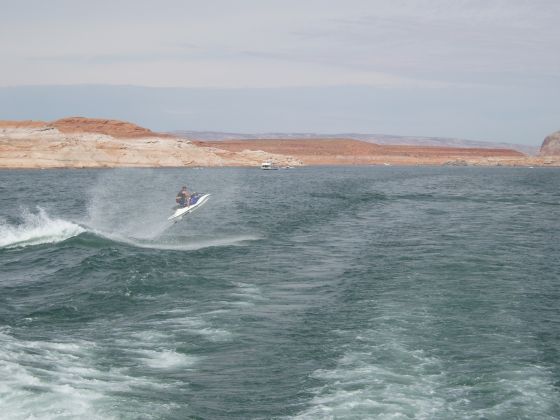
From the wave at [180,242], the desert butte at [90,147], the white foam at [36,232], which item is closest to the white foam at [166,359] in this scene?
the wave at [180,242]

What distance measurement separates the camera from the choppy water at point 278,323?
542 inches

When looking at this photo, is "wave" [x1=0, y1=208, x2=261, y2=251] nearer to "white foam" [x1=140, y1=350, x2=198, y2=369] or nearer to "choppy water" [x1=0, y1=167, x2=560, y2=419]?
"choppy water" [x1=0, y1=167, x2=560, y2=419]

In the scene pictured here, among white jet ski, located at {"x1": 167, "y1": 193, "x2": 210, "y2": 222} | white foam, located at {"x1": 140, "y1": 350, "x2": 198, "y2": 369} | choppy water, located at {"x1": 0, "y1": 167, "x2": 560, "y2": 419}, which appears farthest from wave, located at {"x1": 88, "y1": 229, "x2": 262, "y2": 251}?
white foam, located at {"x1": 140, "y1": 350, "x2": 198, "y2": 369}

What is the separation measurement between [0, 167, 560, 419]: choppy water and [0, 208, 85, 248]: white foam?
0.74 feet

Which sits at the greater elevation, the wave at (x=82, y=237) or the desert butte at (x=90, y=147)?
the desert butte at (x=90, y=147)

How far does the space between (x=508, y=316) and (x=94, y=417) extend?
1301 cm

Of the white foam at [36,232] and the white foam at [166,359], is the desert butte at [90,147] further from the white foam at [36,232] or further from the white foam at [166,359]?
the white foam at [166,359]

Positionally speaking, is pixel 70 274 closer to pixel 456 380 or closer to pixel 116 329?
pixel 116 329

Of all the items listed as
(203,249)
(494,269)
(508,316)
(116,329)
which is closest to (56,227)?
(203,249)

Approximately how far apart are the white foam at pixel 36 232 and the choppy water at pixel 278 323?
0.74 ft

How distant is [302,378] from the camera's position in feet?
49.5

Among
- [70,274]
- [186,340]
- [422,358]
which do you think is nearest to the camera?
[422,358]

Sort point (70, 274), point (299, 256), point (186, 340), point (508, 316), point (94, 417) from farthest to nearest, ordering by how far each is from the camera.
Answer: point (299, 256), point (70, 274), point (508, 316), point (186, 340), point (94, 417)

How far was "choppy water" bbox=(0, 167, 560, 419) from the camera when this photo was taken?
13766 millimetres
